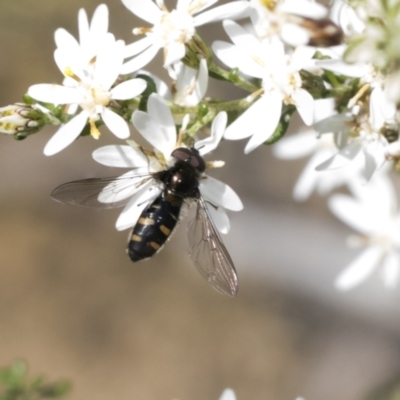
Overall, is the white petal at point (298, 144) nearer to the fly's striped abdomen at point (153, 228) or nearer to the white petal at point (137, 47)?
the fly's striped abdomen at point (153, 228)

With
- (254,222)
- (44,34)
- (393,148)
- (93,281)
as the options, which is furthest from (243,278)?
(393,148)

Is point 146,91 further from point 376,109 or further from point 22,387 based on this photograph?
point 22,387

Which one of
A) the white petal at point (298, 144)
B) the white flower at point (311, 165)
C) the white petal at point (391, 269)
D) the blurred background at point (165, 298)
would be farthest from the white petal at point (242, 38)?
the blurred background at point (165, 298)

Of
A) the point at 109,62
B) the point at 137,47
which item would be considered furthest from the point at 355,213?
the point at 109,62

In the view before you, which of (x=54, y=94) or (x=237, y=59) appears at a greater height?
(x=54, y=94)

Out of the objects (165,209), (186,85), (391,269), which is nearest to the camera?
(186,85)

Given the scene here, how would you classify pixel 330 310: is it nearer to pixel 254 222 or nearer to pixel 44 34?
pixel 254 222

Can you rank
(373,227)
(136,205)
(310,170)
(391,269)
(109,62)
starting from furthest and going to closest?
1. (373,227)
2. (391,269)
3. (310,170)
4. (136,205)
5. (109,62)
